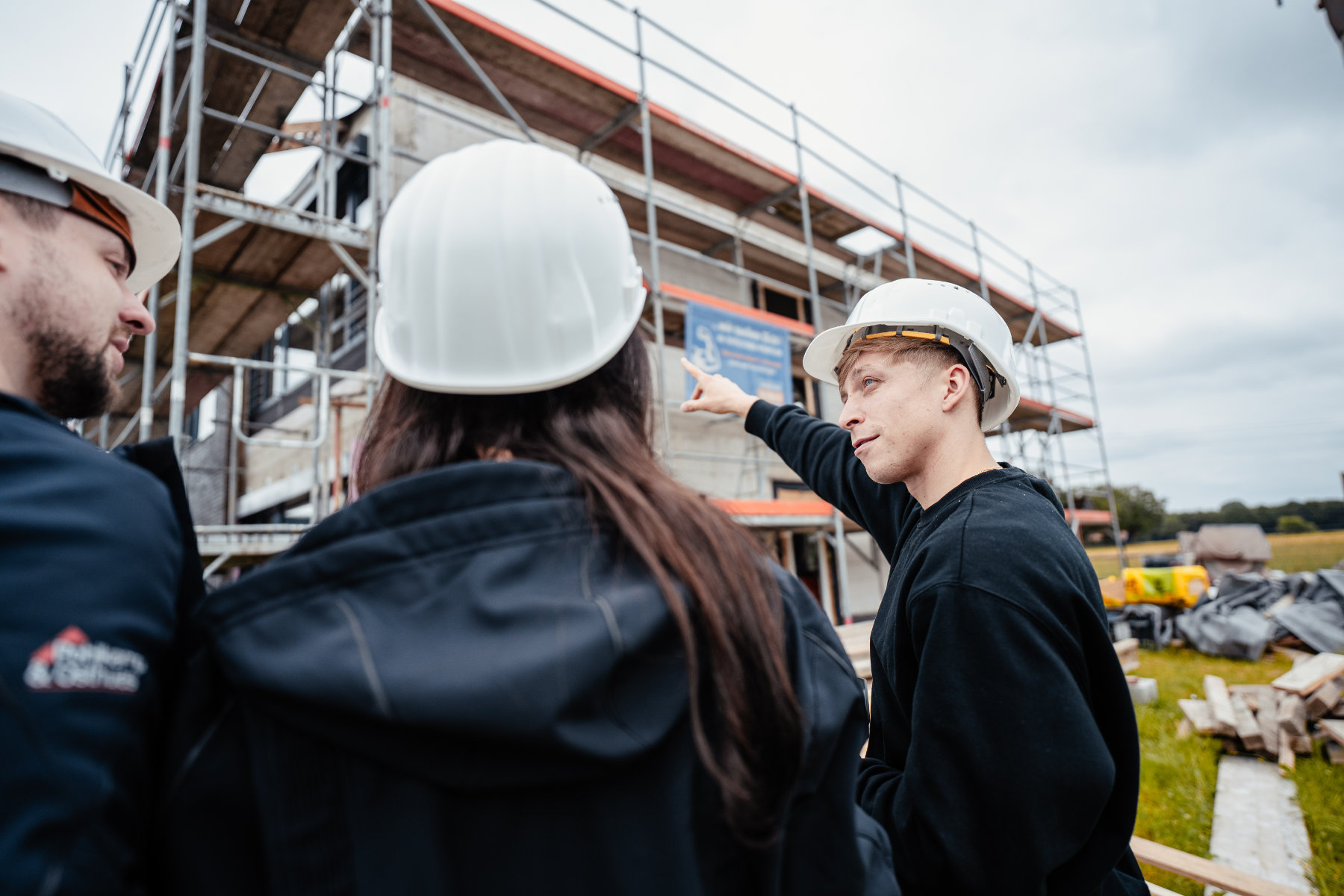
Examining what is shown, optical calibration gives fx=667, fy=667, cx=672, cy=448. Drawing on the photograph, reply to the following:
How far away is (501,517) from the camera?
2.28 feet

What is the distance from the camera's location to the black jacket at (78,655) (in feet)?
1.81

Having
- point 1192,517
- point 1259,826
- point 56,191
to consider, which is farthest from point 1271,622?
point 1192,517

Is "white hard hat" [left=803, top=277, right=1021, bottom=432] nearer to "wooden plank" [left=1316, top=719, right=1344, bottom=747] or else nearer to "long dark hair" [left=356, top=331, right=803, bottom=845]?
"long dark hair" [left=356, top=331, right=803, bottom=845]

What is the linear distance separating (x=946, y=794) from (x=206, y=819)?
1.15 metres

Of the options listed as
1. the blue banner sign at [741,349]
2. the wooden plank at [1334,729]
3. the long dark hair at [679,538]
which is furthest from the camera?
the blue banner sign at [741,349]

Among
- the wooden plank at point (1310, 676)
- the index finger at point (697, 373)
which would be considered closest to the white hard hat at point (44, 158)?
the index finger at point (697, 373)

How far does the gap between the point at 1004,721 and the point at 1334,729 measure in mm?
5931

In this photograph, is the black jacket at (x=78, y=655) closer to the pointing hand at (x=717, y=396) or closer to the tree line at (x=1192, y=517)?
the pointing hand at (x=717, y=396)

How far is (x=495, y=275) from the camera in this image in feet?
2.91

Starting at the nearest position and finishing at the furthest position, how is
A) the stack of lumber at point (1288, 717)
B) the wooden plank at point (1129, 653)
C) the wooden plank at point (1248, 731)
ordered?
the stack of lumber at point (1288, 717)
the wooden plank at point (1248, 731)
the wooden plank at point (1129, 653)

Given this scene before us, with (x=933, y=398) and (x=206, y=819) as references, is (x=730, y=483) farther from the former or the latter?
(x=206, y=819)

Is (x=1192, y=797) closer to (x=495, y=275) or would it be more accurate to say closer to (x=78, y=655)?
(x=495, y=275)

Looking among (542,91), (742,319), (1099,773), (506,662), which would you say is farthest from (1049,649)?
(542,91)

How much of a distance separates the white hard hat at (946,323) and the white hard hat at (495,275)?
1120 millimetres
